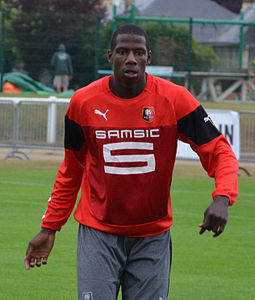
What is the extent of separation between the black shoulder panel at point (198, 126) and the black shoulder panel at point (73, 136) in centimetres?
56

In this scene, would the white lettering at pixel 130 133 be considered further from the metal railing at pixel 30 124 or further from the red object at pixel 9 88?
Answer: the red object at pixel 9 88

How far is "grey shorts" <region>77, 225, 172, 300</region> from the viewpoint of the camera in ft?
15.7

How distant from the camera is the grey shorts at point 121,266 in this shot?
4777mm

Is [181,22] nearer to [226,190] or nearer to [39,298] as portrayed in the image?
[39,298]

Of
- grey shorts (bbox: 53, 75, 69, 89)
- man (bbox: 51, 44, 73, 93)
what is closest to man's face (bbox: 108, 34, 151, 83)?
man (bbox: 51, 44, 73, 93)

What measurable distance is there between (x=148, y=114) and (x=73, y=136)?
0.48 meters

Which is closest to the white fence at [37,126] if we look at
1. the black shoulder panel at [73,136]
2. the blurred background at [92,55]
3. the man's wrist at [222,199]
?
the blurred background at [92,55]

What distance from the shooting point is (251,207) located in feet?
43.4

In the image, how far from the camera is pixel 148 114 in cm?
486

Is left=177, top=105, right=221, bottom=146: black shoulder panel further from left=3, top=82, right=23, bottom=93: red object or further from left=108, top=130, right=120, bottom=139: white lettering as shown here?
left=3, top=82, right=23, bottom=93: red object

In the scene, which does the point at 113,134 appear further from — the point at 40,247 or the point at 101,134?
the point at 40,247

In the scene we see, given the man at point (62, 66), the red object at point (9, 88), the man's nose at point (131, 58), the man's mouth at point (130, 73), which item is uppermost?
the man's nose at point (131, 58)

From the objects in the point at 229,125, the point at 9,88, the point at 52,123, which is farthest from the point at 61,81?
the point at 229,125

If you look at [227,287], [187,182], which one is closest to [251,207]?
[187,182]
